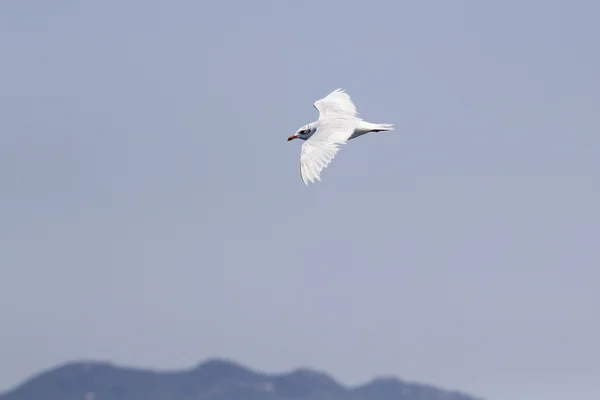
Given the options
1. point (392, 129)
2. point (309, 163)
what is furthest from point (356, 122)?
point (309, 163)

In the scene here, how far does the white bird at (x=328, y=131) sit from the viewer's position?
261 feet

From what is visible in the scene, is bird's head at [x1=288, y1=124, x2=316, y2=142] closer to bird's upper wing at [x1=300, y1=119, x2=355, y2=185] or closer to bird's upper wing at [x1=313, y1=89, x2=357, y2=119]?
bird's upper wing at [x1=300, y1=119, x2=355, y2=185]

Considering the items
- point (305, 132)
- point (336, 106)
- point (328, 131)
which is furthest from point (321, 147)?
point (336, 106)

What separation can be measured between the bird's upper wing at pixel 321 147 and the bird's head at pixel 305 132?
71cm

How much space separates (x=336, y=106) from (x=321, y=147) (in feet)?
65.5

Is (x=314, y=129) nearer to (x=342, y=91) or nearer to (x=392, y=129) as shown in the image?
(x=392, y=129)

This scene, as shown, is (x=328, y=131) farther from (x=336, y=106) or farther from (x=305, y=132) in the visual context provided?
(x=336, y=106)

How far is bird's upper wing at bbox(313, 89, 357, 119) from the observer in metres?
97.2

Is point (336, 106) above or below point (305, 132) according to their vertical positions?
above

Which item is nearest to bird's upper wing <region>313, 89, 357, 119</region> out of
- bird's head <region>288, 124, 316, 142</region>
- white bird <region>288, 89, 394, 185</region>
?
white bird <region>288, 89, 394, 185</region>

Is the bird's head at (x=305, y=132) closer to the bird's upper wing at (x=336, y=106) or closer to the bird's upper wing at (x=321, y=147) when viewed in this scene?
the bird's upper wing at (x=321, y=147)

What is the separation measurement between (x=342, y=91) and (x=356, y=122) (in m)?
15.2

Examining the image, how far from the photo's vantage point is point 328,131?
8731cm

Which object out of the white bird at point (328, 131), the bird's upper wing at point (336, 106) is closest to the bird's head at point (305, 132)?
the white bird at point (328, 131)
